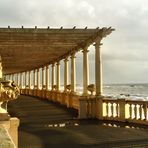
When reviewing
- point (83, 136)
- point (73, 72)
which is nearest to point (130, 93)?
point (73, 72)

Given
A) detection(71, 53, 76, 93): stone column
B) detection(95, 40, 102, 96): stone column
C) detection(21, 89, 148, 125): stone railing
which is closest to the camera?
detection(21, 89, 148, 125): stone railing

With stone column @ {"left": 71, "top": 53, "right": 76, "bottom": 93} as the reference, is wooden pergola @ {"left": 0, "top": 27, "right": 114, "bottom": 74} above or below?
above

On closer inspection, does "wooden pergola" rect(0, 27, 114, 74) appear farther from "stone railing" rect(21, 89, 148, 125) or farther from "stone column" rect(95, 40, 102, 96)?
"stone railing" rect(21, 89, 148, 125)

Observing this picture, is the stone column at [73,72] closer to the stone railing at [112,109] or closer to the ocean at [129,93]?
the stone railing at [112,109]

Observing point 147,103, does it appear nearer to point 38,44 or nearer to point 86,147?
point 86,147

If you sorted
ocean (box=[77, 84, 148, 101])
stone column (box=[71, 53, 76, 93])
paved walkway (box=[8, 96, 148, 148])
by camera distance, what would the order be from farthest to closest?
1. ocean (box=[77, 84, 148, 101])
2. stone column (box=[71, 53, 76, 93])
3. paved walkway (box=[8, 96, 148, 148])

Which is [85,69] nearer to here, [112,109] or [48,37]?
[48,37]

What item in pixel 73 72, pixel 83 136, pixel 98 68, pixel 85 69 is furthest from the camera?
pixel 73 72

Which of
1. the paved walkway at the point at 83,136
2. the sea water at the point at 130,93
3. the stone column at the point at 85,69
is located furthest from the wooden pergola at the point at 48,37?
the sea water at the point at 130,93

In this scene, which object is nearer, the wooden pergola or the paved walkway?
the paved walkway

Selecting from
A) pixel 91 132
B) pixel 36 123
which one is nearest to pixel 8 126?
pixel 91 132

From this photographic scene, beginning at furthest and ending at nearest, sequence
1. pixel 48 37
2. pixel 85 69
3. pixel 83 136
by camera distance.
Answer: pixel 85 69
pixel 48 37
pixel 83 136

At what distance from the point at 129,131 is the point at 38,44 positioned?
8126mm

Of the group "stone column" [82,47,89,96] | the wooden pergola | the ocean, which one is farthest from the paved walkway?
the ocean
